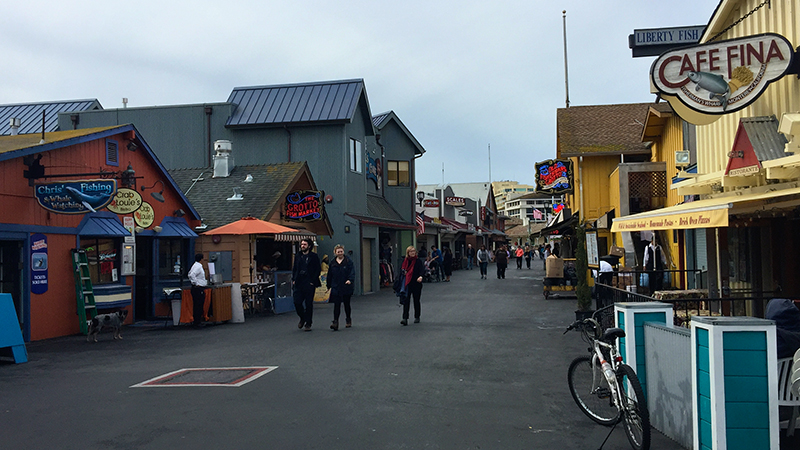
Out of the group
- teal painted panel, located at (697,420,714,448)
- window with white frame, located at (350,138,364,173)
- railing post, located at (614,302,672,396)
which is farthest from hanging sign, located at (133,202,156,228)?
teal painted panel, located at (697,420,714,448)

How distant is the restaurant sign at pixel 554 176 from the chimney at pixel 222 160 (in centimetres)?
1191

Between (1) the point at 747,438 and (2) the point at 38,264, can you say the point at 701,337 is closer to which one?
(1) the point at 747,438

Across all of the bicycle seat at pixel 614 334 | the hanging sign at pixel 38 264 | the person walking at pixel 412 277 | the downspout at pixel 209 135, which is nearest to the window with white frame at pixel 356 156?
the downspout at pixel 209 135

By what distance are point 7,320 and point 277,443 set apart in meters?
7.03

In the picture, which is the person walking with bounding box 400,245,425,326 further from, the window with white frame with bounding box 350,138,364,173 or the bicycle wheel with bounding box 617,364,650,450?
the window with white frame with bounding box 350,138,364,173

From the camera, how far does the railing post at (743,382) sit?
183 inches

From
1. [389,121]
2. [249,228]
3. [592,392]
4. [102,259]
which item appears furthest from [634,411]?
[389,121]

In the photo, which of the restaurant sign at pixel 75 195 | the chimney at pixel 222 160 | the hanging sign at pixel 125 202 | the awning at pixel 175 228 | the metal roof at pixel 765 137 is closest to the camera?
the metal roof at pixel 765 137

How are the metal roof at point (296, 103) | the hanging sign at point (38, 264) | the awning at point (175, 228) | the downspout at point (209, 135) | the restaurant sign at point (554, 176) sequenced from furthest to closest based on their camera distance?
the downspout at point (209, 135) < the restaurant sign at point (554, 176) < the metal roof at point (296, 103) < the awning at point (175, 228) < the hanging sign at point (38, 264)

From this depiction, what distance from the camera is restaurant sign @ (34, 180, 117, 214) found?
12.8 m

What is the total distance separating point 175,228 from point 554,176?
14.9m

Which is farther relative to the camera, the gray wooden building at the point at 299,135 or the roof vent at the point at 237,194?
the gray wooden building at the point at 299,135

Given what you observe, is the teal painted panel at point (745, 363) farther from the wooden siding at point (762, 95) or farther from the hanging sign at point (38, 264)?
the hanging sign at point (38, 264)

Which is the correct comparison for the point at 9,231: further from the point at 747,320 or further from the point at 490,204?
the point at 490,204
